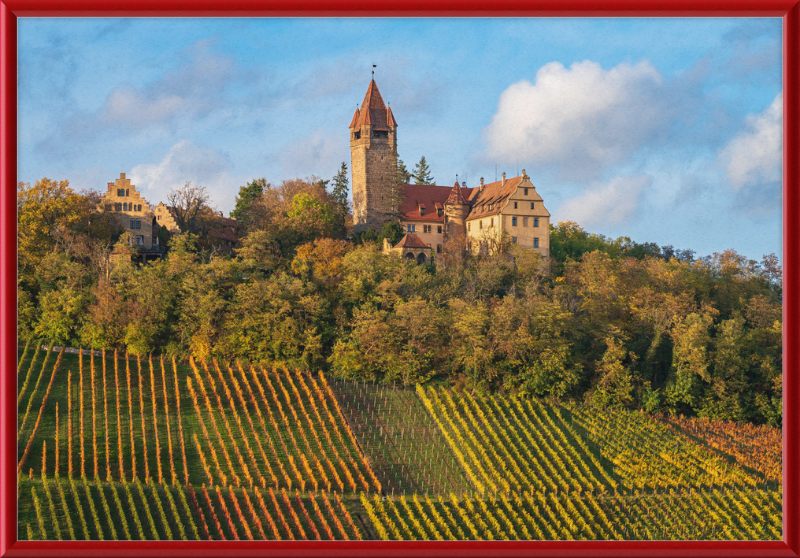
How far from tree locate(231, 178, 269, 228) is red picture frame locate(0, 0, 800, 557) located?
31.0 m

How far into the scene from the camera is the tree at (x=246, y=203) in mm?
35441

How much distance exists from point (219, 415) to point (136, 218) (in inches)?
504

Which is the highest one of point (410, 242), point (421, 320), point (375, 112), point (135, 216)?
point (375, 112)

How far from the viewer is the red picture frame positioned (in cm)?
365

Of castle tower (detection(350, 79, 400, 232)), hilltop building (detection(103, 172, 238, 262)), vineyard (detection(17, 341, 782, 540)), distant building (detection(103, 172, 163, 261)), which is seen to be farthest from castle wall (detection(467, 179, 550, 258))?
distant building (detection(103, 172, 163, 261))

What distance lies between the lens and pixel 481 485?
51.8 ft

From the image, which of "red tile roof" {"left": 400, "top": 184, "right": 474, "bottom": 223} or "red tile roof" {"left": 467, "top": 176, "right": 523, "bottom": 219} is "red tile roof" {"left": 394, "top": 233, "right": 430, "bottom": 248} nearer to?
"red tile roof" {"left": 400, "top": 184, "right": 474, "bottom": 223}

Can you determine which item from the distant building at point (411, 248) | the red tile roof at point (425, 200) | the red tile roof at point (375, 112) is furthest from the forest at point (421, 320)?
the red tile roof at point (375, 112)

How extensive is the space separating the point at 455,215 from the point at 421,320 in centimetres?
1533

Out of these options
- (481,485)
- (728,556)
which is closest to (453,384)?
(481,485)

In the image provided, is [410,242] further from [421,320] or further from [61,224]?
[61,224]

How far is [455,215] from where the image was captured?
3759 cm

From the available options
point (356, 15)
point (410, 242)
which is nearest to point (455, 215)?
point (410, 242)

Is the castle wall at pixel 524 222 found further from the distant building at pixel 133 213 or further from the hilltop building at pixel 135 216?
the distant building at pixel 133 213
